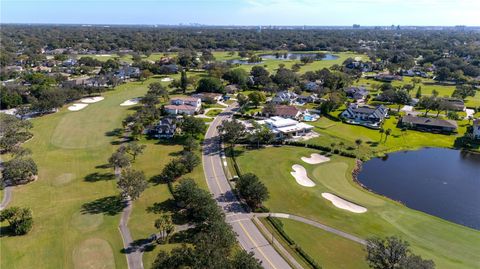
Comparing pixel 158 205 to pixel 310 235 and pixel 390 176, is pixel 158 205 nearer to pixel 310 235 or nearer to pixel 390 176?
pixel 310 235

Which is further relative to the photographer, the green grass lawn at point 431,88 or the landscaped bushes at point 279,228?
the green grass lawn at point 431,88

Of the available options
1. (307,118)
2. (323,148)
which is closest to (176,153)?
(323,148)

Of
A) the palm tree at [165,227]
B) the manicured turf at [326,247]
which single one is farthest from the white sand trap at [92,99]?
the manicured turf at [326,247]

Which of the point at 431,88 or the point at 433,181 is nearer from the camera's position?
the point at 433,181

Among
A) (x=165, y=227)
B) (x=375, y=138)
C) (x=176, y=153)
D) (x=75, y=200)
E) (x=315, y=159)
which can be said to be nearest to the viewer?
(x=165, y=227)

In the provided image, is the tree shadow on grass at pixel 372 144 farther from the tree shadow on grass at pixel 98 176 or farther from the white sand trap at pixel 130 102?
the white sand trap at pixel 130 102

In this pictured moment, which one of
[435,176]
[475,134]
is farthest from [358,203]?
[475,134]

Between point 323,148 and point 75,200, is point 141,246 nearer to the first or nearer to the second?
point 75,200
